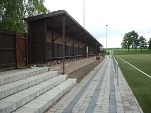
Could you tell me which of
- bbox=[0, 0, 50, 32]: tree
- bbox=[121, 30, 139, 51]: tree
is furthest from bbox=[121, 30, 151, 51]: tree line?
bbox=[0, 0, 50, 32]: tree

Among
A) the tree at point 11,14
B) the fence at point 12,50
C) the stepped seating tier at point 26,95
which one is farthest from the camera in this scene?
the tree at point 11,14

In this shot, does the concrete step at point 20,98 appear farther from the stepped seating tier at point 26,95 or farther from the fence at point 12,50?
the fence at point 12,50

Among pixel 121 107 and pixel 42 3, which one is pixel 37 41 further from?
pixel 42 3

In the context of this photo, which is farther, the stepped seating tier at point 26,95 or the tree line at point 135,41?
the tree line at point 135,41

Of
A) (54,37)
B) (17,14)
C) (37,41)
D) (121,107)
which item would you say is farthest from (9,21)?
(121,107)

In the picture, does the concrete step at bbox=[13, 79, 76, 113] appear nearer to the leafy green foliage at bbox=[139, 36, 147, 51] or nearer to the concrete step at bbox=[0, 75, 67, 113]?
the concrete step at bbox=[0, 75, 67, 113]

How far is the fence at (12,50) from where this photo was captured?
8391mm

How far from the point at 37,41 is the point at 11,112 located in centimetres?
693

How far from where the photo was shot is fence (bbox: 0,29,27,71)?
839cm

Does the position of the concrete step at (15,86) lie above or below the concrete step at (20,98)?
above

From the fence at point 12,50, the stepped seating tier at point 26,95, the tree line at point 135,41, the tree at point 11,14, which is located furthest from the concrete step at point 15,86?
the tree line at point 135,41

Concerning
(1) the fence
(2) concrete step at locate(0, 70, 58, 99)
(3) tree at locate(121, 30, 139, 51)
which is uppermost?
(3) tree at locate(121, 30, 139, 51)

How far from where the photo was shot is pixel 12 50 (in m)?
9.22

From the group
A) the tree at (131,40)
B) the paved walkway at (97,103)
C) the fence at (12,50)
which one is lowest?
the paved walkway at (97,103)
